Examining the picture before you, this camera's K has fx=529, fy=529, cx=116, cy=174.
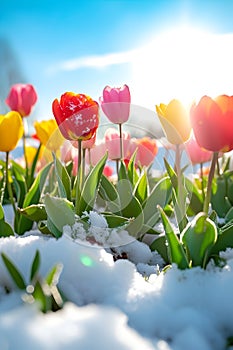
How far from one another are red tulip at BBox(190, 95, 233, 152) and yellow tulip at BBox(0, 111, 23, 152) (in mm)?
551

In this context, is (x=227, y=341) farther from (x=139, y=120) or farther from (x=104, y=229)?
(x=139, y=120)

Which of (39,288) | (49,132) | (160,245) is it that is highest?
(49,132)

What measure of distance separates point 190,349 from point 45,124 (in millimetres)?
1190

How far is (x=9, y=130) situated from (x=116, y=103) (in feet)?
0.88

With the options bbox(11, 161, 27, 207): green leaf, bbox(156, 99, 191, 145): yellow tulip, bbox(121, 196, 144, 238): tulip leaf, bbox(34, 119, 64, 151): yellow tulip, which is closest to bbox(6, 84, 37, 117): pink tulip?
bbox(34, 119, 64, 151): yellow tulip

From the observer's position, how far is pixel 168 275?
773mm

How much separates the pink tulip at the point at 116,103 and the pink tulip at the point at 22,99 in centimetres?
67

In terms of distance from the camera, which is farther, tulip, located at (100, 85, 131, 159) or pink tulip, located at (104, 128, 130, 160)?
pink tulip, located at (104, 128, 130, 160)

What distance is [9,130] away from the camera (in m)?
1.27

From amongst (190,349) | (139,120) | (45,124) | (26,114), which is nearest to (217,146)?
(190,349)

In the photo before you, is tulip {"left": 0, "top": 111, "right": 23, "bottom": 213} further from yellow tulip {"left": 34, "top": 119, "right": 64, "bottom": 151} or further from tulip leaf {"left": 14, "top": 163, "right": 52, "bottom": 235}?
yellow tulip {"left": 34, "top": 119, "right": 64, "bottom": 151}

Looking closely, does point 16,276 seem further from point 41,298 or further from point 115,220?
point 115,220

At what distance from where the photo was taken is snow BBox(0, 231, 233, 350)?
2.02 ft

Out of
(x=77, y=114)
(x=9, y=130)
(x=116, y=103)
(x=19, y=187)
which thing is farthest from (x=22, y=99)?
(x=77, y=114)
